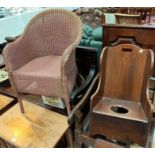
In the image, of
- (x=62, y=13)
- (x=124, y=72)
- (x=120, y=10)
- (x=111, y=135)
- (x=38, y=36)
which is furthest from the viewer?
(x=120, y=10)

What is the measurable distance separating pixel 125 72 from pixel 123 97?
0.18 metres

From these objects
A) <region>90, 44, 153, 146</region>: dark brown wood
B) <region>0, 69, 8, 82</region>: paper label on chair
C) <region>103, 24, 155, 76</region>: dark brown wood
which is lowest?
<region>0, 69, 8, 82</region>: paper label on chair

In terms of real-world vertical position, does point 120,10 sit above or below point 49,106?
above

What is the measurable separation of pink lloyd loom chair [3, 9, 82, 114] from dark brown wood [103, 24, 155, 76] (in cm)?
23

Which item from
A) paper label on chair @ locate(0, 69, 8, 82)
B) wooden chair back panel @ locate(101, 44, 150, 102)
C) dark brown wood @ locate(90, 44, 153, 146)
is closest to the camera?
dark brown wood @ locate(90, 44, 153, 146)

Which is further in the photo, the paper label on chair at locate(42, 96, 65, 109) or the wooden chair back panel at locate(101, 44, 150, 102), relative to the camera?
the paper label on chair at locate(42, 96, 65, 109)

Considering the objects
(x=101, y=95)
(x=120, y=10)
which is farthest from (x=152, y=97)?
(x=120, y=10)

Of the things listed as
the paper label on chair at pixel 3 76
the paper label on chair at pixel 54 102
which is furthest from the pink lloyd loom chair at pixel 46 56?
the paper label on chair at pixel 3 76

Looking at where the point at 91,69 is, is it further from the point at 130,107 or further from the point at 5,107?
the point at 5,107

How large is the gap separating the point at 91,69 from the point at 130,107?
1.69 ft

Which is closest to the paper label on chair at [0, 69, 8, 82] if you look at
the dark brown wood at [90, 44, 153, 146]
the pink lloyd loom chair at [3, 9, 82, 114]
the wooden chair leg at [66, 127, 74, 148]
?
the pink lloyd loom chair at [3, 9, 82, 114]

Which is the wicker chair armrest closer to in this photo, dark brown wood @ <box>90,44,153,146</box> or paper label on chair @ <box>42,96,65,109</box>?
paper label on chair @ <box>42,96,65,109</box>

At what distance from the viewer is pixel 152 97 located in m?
1.37

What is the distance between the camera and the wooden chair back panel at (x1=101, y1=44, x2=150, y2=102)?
3.80 feet
